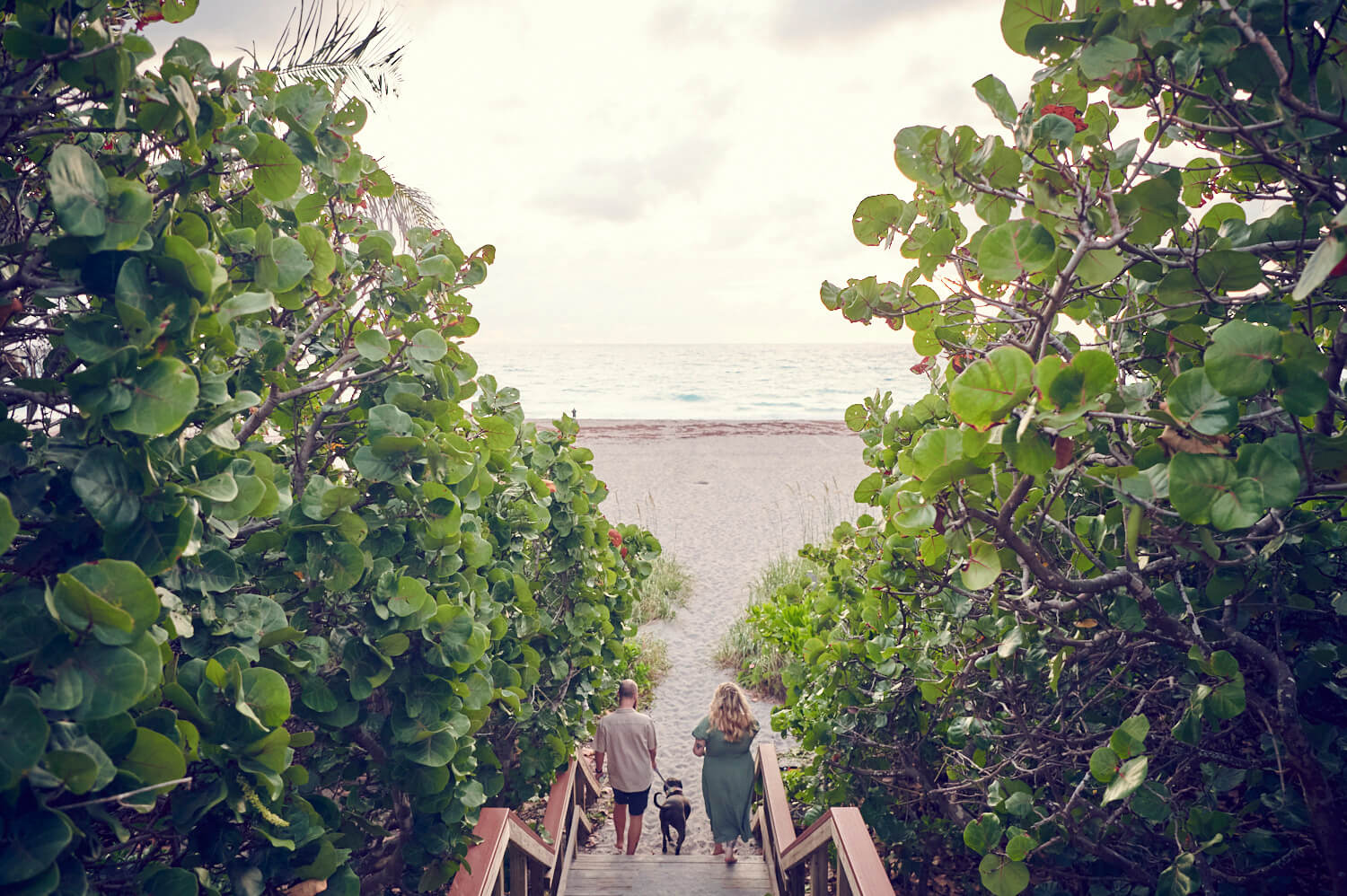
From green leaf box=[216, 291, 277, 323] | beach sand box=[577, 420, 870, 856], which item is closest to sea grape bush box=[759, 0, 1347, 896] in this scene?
green leaf box=[216, 291, 277, 323]

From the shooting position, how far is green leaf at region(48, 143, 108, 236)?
3.26 ft

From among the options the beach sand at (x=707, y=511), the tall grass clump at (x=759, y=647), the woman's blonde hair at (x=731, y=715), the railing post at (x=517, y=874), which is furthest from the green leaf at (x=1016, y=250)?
the beach sand at (x=707, y=511)

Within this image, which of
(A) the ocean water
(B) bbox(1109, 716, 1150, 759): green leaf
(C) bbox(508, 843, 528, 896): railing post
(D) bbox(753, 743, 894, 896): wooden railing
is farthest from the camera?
(A) the ocean water

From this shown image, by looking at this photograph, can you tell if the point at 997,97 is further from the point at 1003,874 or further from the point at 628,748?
the point at 628,748

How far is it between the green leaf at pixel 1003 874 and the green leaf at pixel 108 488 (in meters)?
2.23

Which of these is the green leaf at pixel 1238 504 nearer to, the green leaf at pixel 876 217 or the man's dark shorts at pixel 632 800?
the green leaf at pixel 876 217

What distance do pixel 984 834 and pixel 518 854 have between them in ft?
7.05

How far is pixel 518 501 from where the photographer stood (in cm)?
359

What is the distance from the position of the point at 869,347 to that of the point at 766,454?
292ft

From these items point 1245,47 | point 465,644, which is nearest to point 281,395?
point 465,644

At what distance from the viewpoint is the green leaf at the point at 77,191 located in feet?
→ 3.26

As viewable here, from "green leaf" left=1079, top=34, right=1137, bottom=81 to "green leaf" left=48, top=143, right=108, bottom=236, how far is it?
1.71m

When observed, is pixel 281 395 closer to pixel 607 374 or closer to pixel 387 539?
pixel 387 539

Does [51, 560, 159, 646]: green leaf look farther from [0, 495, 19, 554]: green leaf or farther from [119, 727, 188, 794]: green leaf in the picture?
[119, 727, 188, 794]: green leaf
